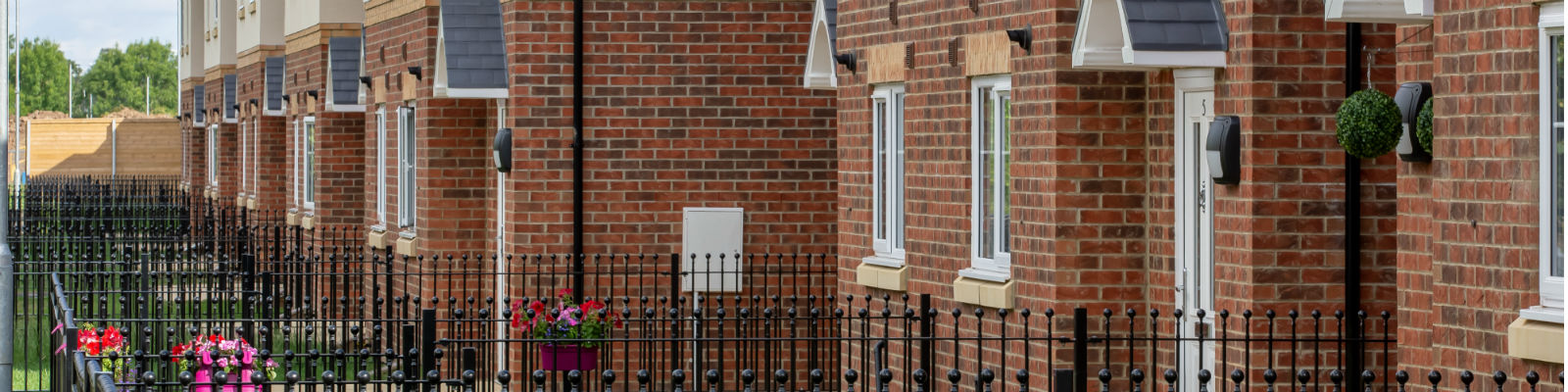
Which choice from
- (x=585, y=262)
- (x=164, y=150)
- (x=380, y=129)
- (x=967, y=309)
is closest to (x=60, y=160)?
(x=164, y=150)

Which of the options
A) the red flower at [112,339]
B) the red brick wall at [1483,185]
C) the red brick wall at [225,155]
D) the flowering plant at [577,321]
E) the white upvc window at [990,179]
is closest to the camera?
the red brick wall at [1483,185]

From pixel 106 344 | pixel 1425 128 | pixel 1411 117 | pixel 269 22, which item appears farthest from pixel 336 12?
pixel 1425 128

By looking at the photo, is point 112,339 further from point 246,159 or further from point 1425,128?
point 246,159

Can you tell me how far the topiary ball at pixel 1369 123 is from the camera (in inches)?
312

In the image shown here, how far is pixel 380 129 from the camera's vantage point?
20.5 m

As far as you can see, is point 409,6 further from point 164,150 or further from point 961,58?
point 164,150

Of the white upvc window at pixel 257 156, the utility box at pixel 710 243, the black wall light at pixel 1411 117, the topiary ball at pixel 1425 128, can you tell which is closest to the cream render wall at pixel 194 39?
the white upvc window at pixel 257 156

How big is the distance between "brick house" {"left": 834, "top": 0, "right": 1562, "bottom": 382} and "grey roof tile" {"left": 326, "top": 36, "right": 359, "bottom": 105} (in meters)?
10.3

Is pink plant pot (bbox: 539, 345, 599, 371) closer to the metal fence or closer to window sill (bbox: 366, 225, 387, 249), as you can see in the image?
the metal fence

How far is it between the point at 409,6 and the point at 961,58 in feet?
26.2

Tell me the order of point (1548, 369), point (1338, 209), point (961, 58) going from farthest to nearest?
point (961, 58)
point (1338, 209)
point (1548, 369)

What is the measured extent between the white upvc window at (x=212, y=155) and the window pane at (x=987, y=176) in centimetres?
2738

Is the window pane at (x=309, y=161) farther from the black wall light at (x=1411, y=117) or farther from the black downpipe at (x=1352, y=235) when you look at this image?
the black wall light at (x=1411, y=117)

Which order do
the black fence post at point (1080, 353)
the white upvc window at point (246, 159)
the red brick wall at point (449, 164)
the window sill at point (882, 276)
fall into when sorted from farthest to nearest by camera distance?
the white upvc window at point (246, 159) < the red brick wall at point (449, 164) < the window sill at point (882, 276) < the black fence post at point (1080, 353)
